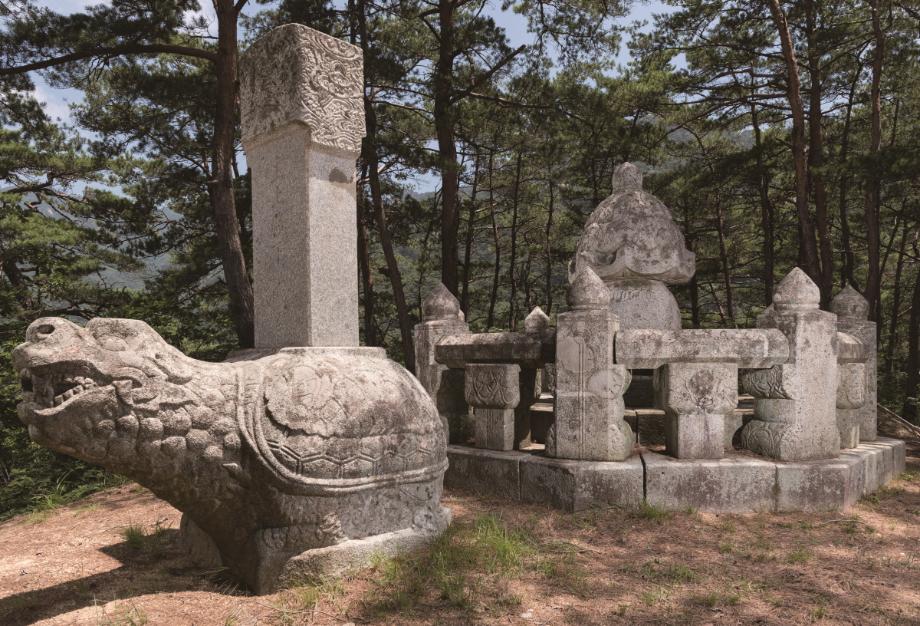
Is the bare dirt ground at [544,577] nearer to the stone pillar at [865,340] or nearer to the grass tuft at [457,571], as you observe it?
the grass tuft at [457,571]

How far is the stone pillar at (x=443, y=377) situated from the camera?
6.44 m

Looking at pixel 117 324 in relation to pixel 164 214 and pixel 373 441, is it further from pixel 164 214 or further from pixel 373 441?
pixel 164 214

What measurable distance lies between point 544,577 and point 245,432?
6.22 ft

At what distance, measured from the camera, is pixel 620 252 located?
645 cm

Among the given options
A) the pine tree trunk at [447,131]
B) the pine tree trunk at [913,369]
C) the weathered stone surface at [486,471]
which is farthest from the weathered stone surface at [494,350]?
the pine tree trunk at [913,369]

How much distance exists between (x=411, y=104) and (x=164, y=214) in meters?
6.74

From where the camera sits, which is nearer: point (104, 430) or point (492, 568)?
point (104, 430)

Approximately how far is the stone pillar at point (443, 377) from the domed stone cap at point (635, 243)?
61.5 inches

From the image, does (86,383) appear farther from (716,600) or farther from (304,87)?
(716,600)

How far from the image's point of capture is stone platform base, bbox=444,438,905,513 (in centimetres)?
500

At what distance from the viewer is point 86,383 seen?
287 centimetres

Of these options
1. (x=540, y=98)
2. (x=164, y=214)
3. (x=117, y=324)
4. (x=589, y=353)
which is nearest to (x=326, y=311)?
(x=117, y=324)

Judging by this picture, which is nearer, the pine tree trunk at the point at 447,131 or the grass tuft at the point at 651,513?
the grass tuft at the point at 651,513

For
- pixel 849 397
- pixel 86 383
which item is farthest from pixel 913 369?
pixel 86 383
